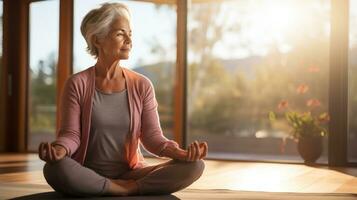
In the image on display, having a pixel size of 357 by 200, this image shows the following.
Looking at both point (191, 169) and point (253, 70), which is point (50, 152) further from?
point (253, 70)

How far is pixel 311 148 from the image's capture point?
4.48 meters

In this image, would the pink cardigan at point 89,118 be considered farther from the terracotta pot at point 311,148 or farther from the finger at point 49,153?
the terracotta pot at point 311,148

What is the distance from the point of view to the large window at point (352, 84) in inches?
173

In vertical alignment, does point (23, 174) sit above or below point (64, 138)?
below

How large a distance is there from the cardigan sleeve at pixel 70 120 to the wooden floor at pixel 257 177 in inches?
33.7

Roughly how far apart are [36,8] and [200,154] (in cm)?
463

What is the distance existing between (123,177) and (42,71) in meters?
4.17

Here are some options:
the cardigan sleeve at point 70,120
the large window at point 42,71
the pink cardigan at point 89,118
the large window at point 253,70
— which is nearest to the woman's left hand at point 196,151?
the pink cardigan at point 89,118

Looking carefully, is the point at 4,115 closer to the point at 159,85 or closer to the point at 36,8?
the point at 36,8

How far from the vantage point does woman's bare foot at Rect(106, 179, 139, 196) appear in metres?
1.80

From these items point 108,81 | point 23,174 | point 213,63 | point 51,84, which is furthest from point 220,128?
point 108,81

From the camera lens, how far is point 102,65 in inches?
75.0

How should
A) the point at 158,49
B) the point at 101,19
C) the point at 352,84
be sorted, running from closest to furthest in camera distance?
the point at 101,19, the point at 352,84, the point at 158,49

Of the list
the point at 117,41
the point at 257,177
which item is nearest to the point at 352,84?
the point at 257,177
